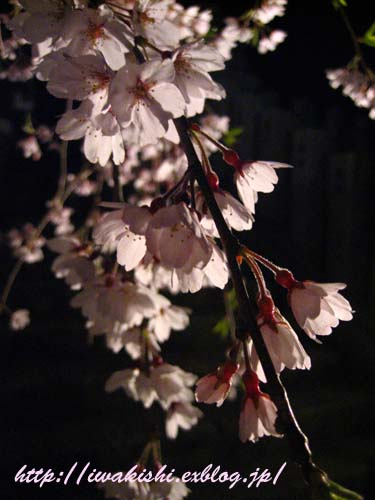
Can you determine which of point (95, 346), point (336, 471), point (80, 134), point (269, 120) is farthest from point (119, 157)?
point (269, 120)

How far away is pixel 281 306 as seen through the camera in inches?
160

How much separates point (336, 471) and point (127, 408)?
111 centimetres

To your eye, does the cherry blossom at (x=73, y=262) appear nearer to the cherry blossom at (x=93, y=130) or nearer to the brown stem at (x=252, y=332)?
the cherry blossom at (x=93, y=130)

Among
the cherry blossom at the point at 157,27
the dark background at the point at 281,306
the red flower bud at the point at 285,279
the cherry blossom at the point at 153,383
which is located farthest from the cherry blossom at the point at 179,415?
the cherry blossom at the point at 157,27

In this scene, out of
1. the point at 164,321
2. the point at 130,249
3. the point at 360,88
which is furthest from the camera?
the point at 360,88

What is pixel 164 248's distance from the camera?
2.16ft

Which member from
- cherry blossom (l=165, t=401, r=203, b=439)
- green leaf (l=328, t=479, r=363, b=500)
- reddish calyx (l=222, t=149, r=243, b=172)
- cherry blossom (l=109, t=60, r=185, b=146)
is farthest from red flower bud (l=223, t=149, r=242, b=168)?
cherry blossom (l=165, t=401, r=203, b=439)

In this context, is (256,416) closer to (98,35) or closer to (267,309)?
(267,309)

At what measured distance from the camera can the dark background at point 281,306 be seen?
2922mm

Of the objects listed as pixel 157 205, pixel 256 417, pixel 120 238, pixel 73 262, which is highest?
pixel 157 205

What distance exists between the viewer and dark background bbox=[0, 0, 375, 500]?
292 centimetres

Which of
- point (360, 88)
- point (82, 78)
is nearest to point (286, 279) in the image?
point (82, 78)

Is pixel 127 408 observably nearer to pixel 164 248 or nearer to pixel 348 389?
pixel 348 389

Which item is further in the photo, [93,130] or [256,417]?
[93,130]
